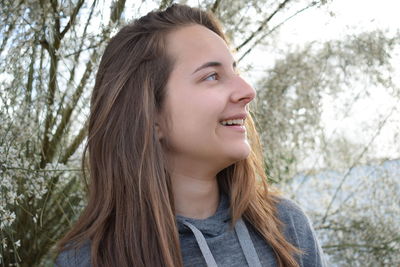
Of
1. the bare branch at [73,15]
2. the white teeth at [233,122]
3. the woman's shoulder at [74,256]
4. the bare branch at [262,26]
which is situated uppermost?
the bare branch at [73,15]

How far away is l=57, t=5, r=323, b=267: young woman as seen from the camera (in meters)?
1.55

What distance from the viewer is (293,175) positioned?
9.60 ft

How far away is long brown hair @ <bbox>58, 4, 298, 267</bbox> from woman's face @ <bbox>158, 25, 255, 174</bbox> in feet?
0.14

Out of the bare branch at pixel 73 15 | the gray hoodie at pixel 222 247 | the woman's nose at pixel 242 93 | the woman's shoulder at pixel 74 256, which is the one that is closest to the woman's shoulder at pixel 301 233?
the gray hoodie at pixel 222 247

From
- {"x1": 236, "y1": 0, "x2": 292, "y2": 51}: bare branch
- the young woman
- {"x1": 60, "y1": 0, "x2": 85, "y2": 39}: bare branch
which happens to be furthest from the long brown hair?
{"x1": 236, "y1": 0, "x2": 292, "y2": 51}: bare branch

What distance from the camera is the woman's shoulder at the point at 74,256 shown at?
1581 mm

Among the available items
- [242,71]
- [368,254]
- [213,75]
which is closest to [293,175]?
[368,254]

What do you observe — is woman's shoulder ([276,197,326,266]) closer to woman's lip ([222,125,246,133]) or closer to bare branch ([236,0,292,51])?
woman's lip ([222,125,246,133])

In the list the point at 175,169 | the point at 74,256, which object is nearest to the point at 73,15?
the point at 175,169

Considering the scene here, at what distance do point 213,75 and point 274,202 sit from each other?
0.43 m

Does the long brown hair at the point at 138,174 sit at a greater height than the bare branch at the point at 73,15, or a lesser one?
lesser

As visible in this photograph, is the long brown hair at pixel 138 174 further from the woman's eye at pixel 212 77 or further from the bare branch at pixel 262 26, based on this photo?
the bare branch at pixel 262 26

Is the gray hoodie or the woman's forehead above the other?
the woman's forehead

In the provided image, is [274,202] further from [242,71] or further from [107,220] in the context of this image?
[242,71]
